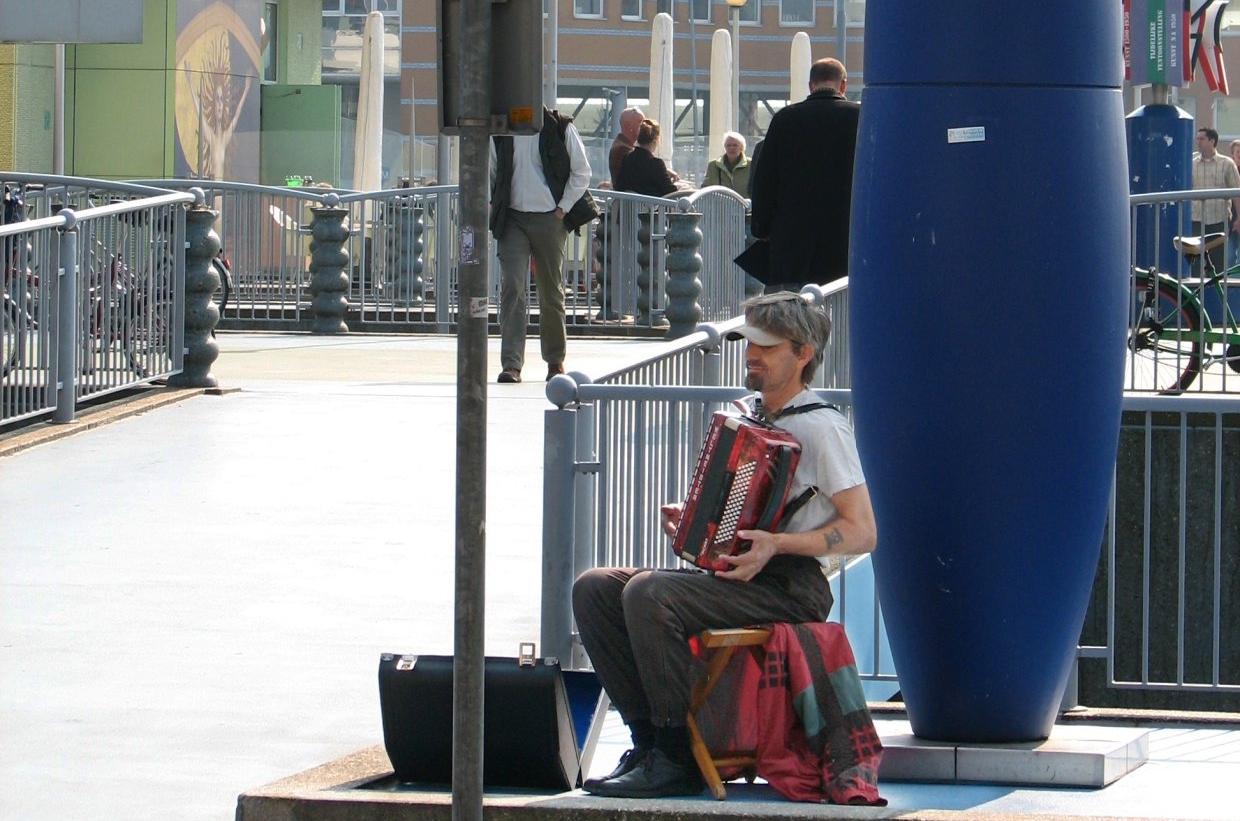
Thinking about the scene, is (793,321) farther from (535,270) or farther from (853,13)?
(853,13)

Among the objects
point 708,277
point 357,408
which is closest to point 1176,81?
point 708,277

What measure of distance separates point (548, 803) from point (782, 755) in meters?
0.57

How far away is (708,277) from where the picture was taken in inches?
727

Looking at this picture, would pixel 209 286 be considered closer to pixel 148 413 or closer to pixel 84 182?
pixel 148 413

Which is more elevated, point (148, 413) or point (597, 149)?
point (597, 149)

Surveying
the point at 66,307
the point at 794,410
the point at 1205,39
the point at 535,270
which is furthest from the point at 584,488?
the point at 1205,39

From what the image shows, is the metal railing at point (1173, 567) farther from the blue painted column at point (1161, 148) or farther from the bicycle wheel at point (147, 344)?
the bicycle wheel at point (147, 344)

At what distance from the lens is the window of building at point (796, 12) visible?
205 ft

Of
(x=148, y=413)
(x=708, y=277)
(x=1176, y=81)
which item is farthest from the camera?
(x=708, y=277)

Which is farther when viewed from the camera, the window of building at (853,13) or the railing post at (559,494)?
the window of building at (853,13)

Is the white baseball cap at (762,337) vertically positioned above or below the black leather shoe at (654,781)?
above

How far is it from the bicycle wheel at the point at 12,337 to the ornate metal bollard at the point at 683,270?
308 inches

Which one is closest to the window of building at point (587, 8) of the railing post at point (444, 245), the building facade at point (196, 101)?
the building facade at point (196, 101)

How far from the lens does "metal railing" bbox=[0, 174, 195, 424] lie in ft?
35.6
